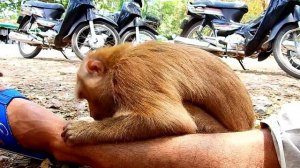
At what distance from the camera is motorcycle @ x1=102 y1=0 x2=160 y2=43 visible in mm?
8312

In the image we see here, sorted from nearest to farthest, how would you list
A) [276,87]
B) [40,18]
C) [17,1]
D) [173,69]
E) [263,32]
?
[173,69], [276,87], [263,32], [40,18], [17,1]

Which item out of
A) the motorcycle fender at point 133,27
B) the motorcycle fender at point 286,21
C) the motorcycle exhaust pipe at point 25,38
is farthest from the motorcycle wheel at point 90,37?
the motorcycle fender at point 286,21

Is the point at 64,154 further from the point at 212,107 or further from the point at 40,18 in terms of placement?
the point at 40,18

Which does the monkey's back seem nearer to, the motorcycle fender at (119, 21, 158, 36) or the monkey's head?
the monkey's head

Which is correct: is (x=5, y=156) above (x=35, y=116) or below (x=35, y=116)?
below

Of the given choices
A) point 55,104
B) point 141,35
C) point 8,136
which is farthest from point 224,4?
point 8,136

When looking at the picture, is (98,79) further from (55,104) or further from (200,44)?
(200,44)

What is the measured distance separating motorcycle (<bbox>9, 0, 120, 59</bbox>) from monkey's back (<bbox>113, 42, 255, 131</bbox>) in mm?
5316

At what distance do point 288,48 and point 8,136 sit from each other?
5306mm

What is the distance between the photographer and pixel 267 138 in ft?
5.66

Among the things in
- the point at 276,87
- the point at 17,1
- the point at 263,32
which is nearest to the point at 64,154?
the point at 276,87

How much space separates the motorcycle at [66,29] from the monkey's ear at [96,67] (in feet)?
16.5

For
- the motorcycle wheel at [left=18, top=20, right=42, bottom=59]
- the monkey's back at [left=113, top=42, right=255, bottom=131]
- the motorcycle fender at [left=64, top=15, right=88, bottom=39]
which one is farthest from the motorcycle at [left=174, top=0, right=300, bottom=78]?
the monkey's back at [left=113, top=42, right=255, bottom=131]

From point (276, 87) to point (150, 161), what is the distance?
378 centimetres
